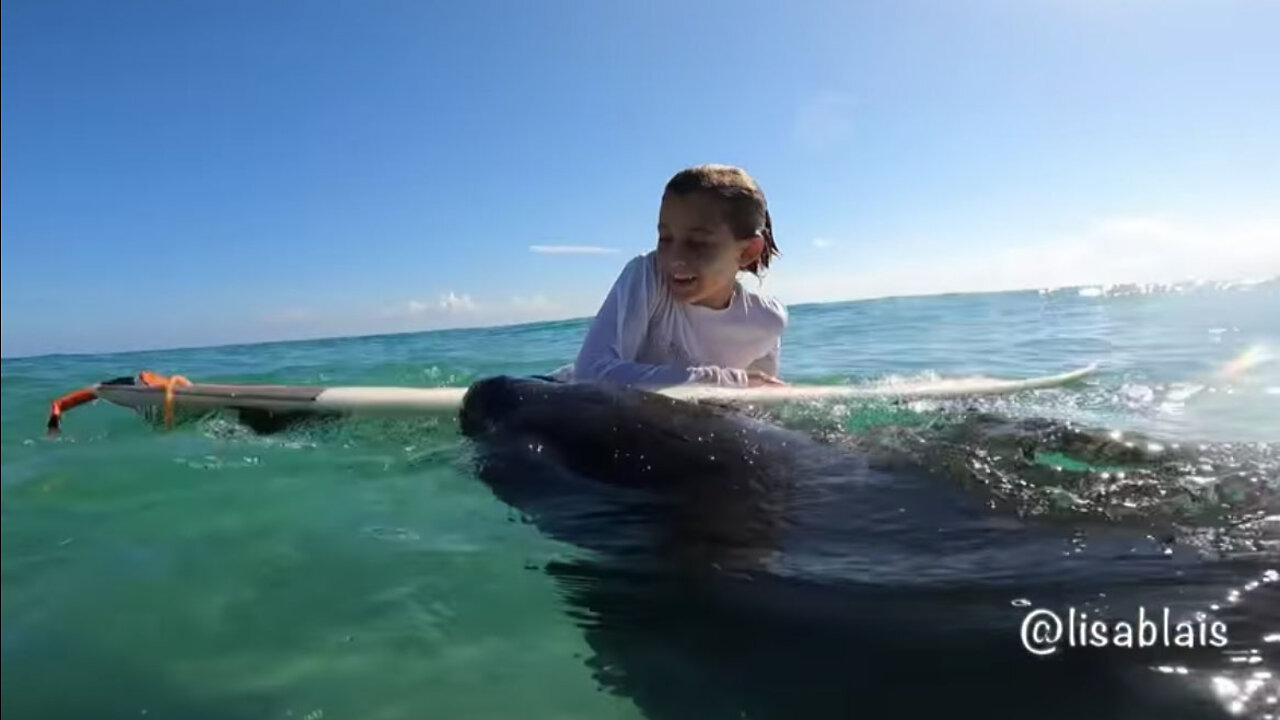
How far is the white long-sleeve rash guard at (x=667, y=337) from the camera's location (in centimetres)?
353

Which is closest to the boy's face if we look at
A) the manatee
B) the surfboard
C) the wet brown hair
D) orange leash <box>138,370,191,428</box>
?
the wet brown hair

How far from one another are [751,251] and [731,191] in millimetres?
436

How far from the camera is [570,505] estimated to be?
8.24ft

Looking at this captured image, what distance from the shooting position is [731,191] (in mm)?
3740

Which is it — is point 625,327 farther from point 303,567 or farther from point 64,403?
point 64,403

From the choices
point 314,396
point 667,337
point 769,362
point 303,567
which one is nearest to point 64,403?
point 314,396

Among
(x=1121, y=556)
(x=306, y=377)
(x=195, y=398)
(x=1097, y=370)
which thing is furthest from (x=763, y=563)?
(x=306, y=377)

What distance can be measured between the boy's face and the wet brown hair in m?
0.03

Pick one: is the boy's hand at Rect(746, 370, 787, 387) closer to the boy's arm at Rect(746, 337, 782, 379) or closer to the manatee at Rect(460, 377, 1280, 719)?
the boy's arm at Rect(746, 337, 782, 379)

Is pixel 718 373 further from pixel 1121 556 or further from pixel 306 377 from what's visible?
pixel 306 377

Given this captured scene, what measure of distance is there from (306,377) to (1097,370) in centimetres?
760

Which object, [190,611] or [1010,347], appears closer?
[190,611]

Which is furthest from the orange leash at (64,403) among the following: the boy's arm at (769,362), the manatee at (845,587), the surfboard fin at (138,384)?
the boy's arm at (769,362)

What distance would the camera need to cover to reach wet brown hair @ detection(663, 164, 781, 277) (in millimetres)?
3670
